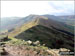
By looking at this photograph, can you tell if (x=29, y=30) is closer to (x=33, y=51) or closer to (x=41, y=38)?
(x=41, y=38)

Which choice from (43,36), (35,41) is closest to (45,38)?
(43,36)

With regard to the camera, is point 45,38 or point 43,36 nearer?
point 45,38

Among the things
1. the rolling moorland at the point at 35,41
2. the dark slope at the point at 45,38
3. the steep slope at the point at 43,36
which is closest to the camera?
the rolling moorland at the point at 35,41

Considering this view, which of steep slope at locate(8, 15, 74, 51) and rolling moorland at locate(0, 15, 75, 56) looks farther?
steep slope at locate(8, 15, 74, 51)

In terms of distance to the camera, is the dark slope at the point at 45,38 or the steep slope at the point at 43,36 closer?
the dark slope at the point at 45,38

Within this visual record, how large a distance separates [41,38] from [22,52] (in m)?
62.9

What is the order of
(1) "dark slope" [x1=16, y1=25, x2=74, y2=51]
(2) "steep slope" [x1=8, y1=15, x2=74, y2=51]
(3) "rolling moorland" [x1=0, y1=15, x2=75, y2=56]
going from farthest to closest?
(2) "steep slope" [x1=8, y1=15, x2=74, y2=51] < (1) "dark slope" [x1=16, y1=25, x2=74, y2=51] < (3) "rolling moorland" [x1=0, y1=15, x2=75, y2=56]

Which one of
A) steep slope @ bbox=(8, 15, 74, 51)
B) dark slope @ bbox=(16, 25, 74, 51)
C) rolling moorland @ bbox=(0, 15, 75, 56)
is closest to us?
rolling moorland @ bbox=(0, 15, 75, 56)

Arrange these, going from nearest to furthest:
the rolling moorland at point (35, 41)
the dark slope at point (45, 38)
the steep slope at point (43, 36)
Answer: the rolling moorland at point (35, 41)
the dark slope at point (45, 38)
the steep slope at point (43, 36)

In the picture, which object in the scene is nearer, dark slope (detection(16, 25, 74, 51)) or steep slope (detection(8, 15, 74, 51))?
dark slope (detection(16, 25, 74, 51))

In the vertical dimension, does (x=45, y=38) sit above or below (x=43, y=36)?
below

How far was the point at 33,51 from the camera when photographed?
19438 mm

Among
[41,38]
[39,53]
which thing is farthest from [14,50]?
[41,38]

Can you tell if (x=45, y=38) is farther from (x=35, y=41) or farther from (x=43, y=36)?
(x=35, y=41)
